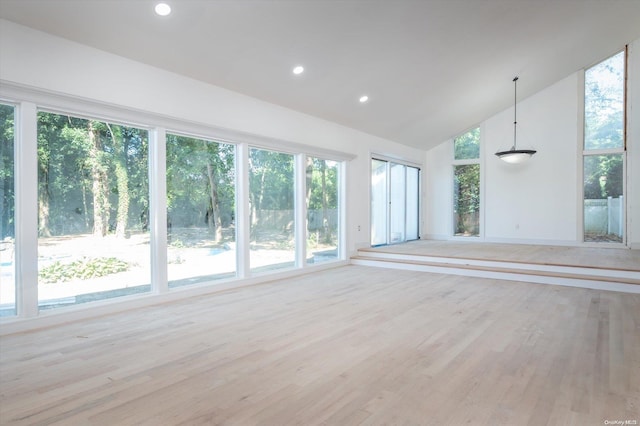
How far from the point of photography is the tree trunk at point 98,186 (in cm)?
378

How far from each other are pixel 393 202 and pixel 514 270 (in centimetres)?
363

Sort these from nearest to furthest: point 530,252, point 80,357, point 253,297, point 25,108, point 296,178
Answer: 1. point 80,357
2. point 25,108
3. point 253,297
4. point 296,178
5. point 530,252

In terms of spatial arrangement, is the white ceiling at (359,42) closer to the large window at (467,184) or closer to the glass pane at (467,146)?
the glass pane at (467,146)

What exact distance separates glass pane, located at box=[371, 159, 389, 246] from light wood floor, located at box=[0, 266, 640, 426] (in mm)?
3930

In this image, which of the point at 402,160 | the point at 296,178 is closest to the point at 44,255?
the point at 296,178

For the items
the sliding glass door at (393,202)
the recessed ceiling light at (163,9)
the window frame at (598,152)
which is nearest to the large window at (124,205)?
the recessed ceiling light at (163,9)

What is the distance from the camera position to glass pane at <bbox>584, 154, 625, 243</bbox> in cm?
761

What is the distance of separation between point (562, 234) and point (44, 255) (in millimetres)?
9304

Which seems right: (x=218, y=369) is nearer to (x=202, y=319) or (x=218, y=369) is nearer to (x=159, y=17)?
(x=202, y=319)

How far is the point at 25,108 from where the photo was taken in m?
3.29

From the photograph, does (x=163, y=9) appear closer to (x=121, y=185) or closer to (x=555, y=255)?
(x=121, y=185)

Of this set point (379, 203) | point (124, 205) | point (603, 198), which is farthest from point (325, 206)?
point (603, 198)

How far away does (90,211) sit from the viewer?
3.77m

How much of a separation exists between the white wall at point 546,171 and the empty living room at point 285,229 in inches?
4.3
